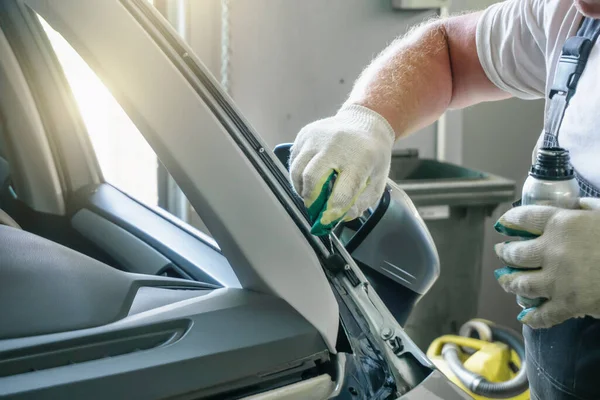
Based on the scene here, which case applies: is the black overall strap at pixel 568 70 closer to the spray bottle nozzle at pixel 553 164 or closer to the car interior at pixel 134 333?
the spray bottle nozzle at pixel 553 164

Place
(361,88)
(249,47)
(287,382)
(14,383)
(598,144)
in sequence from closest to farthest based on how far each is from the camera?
(14,383), (287,382), (598,144), (361,88), (249,47)

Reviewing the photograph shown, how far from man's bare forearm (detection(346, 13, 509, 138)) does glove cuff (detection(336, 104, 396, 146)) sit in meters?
0.04

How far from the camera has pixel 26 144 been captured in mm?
1399

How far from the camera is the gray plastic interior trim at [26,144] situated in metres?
1.36

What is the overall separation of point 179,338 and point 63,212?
0.79m

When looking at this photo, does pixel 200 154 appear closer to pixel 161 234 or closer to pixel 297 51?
pixel 161 234

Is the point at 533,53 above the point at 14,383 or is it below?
above

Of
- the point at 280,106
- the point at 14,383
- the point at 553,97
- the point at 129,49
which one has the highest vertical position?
the point at 129,49

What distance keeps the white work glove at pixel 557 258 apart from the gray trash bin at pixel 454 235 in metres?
1.28

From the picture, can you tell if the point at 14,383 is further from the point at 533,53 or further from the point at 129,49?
the point at 533,53

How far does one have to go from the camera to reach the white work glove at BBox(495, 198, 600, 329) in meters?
0.83

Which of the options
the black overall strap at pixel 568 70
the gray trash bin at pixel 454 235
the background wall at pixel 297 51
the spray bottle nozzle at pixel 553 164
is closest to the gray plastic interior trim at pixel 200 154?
the spray bottle nozzle at pixel 553 164

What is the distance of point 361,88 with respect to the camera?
1.21m

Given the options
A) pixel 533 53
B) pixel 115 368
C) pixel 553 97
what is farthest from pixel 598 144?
pixel 115 368
